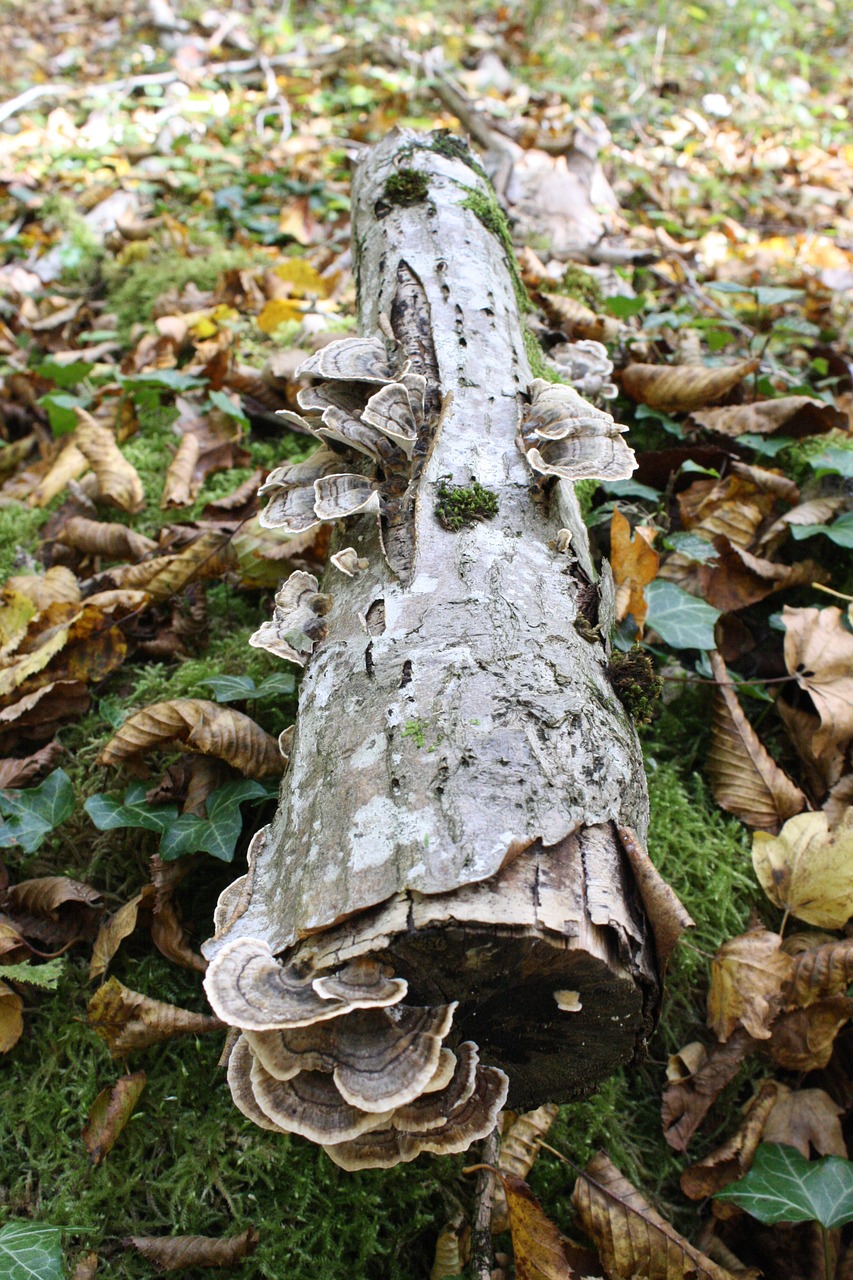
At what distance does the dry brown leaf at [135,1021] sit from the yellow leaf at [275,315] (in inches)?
188

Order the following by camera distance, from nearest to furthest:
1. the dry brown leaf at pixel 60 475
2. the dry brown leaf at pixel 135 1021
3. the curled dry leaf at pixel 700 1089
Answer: the dry brown leaf at pixel 135 1021 < the curled dry leaf at pixel 700 1089 < the dry brown leaf at pixel 60 475

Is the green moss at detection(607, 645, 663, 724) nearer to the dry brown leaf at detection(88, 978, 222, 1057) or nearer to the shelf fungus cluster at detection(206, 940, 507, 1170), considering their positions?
the shelf fungus cluster at detection(206, 940, 507, 1170)

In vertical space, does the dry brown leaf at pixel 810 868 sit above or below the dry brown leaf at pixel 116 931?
above

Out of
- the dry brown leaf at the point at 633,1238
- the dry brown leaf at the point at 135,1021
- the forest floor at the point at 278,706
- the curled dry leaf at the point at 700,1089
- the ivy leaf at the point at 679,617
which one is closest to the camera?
the dry brown leaf at the point at 633,1238

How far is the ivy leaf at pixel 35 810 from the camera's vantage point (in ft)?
9.55

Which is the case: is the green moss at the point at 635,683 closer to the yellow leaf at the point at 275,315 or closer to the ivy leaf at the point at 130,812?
the ivy leaf at the point at 130,812

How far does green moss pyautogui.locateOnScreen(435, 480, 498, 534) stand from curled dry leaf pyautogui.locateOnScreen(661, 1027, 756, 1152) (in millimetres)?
1948

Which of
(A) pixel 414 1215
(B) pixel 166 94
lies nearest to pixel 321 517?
(A) pixel 414 1215

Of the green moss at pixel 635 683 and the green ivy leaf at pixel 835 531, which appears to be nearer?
the green moss at pixel 635 683

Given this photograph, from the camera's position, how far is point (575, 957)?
1.79 meters

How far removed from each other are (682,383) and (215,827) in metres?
3.34

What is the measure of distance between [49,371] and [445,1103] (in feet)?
17.5

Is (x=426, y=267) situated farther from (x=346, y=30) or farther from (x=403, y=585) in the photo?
(x=346, y=30)

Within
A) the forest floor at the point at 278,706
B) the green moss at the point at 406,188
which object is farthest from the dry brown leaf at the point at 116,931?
the green moss at the point at 406,188
